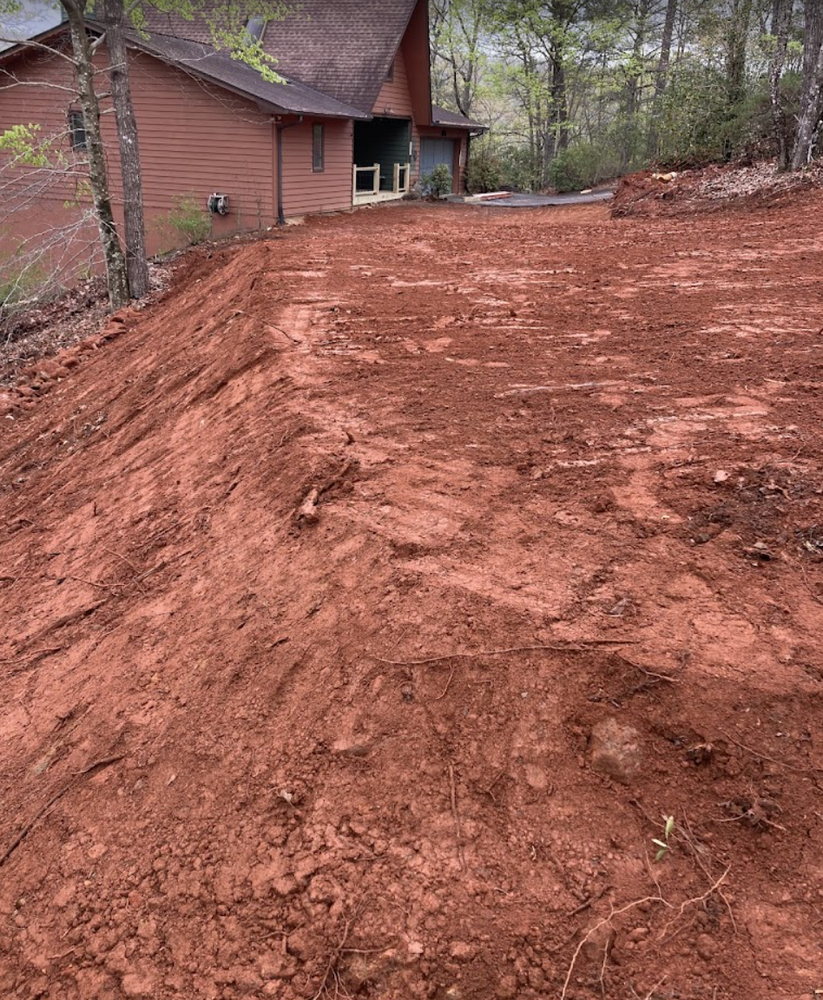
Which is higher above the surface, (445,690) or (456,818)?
(445,690)

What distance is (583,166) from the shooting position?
2784 centimetres

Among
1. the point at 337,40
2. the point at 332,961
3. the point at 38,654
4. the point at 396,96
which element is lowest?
the point at 38,654

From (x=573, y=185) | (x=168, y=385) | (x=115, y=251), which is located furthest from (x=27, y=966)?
(x=573, y=185)

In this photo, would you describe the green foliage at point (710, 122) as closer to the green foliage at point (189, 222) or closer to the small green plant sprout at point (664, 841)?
the green foliage at point (189, 222)

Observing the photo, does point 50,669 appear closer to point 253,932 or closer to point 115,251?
point 253,932

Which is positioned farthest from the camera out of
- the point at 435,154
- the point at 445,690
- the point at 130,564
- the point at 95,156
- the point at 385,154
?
the point at 435,154

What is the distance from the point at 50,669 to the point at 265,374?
8.84 feet

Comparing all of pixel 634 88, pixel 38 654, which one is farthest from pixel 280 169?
pixel 634 88

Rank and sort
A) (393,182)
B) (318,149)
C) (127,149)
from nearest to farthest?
(127,149), (318,149), (393,182)

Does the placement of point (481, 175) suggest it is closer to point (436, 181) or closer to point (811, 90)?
point (436, 181)

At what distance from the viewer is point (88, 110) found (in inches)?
428

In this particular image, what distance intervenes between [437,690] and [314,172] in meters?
19.7

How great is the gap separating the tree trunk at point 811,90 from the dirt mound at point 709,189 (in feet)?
1.90

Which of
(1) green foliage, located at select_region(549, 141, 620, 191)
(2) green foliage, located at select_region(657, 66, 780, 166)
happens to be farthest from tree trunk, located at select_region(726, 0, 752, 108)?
(1) green foliage, located at select_region(549, 141, 620, 191)
